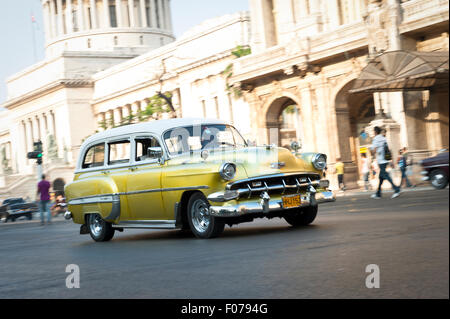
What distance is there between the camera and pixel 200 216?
9.61 metres

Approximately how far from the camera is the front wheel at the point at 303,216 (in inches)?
394

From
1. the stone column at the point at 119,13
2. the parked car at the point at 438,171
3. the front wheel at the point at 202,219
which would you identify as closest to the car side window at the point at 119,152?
the front wheel at the point at 202,219

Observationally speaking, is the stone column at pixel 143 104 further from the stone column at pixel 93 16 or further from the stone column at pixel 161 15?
the stone column at pixel 161 15

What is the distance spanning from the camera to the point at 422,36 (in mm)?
26484

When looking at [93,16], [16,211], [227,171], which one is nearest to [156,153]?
[227,171]

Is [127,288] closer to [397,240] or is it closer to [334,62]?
[397,240]

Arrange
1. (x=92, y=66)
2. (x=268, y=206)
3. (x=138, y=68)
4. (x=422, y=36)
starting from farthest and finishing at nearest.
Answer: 1. (x=92, y=66)
2. (x=138, y=68)
3. (x=422, y=36)
4. (x=268, y=206)

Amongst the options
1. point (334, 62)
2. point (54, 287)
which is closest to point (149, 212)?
point (54, 287)

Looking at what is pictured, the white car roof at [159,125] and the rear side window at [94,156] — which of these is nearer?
the white car roof at [159,125]

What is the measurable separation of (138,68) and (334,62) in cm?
4531

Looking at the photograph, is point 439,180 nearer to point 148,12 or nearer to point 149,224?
point 149,224

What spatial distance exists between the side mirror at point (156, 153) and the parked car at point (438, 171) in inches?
288

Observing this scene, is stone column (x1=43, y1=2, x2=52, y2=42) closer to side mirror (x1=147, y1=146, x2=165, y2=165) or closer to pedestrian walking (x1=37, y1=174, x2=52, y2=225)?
pedestrian walking (x1=37, y1=174, x2=52, y2=225)

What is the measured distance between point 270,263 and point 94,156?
626cm
